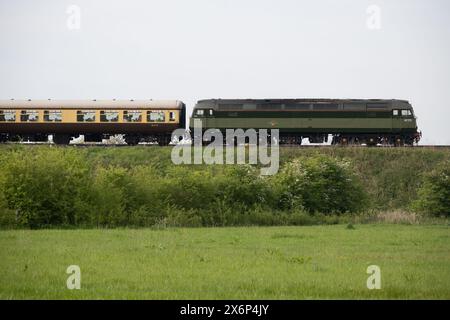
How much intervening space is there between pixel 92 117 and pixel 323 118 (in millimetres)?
17800

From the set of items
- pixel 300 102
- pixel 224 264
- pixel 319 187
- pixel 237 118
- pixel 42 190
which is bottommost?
pixel 319 187

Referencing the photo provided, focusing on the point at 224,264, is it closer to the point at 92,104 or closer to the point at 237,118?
the point at 237,118

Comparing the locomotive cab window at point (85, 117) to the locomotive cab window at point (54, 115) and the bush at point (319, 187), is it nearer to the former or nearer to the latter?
the locomotive cab window at point (54, 115)

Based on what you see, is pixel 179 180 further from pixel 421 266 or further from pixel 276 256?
pixel 421 266

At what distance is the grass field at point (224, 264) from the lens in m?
15.3

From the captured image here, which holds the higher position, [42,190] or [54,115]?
[54,115]

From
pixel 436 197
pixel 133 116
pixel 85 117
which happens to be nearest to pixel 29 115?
pixel 85 117

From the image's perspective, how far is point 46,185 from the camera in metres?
33.7

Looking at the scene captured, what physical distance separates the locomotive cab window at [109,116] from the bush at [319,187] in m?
18.5

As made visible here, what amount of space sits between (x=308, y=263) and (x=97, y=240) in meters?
9.16

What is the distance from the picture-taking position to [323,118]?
54.3 metres

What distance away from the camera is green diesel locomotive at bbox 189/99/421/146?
53969 mm

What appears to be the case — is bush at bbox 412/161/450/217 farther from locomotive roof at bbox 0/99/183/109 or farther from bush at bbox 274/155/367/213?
locomotive roof at bbox 0/99/183/109
